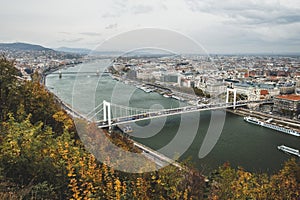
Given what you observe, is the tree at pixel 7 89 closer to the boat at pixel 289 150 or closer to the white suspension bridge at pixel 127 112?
the white suspension bridge at pixel 127 112

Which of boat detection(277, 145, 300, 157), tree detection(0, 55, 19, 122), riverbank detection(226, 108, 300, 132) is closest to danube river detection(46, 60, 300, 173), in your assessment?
boat detection(277, 145, 300, 157)

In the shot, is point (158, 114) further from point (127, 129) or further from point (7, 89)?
point (7, 89)

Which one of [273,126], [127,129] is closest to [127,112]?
[127,129]

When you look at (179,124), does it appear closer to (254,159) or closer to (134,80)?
(254,159)

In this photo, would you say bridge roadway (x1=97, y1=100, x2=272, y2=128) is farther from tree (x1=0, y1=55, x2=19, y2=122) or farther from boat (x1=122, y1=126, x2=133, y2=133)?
tree (x1=0, y1=55, x2=19, y2=122)

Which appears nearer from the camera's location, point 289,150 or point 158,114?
point 289,150

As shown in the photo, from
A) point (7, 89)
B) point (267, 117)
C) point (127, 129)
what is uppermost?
point (7, 89)

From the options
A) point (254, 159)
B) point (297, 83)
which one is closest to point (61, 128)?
point (254, 159)

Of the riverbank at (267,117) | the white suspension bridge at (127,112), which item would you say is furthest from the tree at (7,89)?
the riverbank at (267,117)

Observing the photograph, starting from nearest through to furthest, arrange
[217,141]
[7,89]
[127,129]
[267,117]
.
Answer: [7,89]
[217,141]
[127,129]
[267,117]
